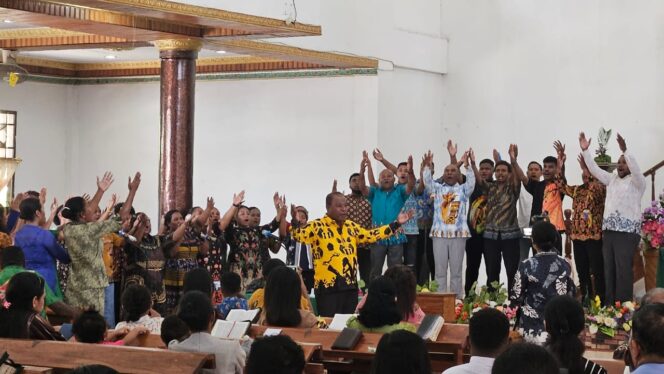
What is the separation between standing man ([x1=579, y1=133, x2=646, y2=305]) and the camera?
37.6ft

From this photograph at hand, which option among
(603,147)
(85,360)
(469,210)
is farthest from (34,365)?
(603,147)

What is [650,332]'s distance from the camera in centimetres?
482

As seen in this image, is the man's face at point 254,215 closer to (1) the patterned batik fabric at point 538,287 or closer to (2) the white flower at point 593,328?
(2) the white flower at point 593,328

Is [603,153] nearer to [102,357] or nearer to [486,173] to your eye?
[486,173]

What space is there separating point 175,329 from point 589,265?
6.61 metres

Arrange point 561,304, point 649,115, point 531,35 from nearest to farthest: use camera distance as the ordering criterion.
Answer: point 561,304, point 649,115, point 531,35

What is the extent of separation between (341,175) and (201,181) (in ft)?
8.04

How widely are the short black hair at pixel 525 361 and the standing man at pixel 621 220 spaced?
7699 millimetres

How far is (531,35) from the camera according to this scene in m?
16.1

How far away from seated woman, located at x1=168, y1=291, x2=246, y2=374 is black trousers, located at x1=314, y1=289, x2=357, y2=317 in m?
3.27

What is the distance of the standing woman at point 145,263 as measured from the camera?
10203 mm

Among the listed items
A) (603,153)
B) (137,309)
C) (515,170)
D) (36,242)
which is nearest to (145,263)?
(36,242)

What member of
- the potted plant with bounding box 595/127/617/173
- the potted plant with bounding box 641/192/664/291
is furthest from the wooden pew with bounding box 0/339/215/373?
the potted plant with bounding box 595/127/617/173

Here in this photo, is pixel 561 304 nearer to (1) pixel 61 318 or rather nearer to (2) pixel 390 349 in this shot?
(2) pixel 390 349
